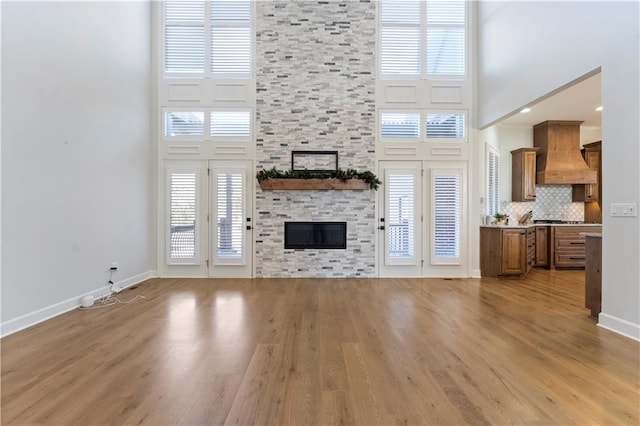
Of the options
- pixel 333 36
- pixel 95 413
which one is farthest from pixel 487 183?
pixel 95 413

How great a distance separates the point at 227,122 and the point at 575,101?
19.9 ft

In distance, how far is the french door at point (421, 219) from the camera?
5668 mm

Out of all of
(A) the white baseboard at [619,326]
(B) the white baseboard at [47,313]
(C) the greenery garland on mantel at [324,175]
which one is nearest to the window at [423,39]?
(C) the greenery garland on mantel at [324,175]

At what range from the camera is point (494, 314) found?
355cm

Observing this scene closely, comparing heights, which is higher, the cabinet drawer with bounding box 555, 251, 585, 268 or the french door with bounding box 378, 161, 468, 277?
the french door with bounding box 378, 161, 468, 277

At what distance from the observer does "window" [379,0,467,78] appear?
18.9 ft

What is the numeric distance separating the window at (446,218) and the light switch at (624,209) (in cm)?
268

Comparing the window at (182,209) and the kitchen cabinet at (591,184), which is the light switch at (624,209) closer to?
the kitchen cabinet at (591,184)

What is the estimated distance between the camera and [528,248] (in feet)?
18.8

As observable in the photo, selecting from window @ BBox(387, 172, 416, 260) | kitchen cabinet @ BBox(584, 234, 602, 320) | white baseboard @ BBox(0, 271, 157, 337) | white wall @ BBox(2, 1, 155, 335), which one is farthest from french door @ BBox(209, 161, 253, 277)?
kitchen cabinet @ BBox(584, 234, 602, 320)

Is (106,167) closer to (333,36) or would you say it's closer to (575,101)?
(333,36)

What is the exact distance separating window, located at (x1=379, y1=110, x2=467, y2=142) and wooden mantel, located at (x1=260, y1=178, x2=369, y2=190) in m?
1.09

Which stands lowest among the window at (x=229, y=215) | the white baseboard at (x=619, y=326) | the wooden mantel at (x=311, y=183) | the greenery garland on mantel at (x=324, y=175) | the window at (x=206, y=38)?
the white baseboard at (x=619, y=326)

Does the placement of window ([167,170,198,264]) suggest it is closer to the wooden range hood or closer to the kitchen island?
the kitchen island
